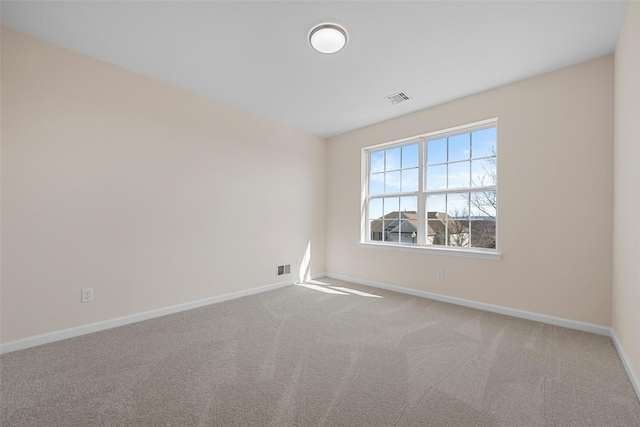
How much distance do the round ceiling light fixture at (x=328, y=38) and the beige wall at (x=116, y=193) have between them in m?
1.73

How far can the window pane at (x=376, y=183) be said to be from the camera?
4.28 m

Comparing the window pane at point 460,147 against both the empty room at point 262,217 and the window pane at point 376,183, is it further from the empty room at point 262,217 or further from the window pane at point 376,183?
the window pane at point 376,183

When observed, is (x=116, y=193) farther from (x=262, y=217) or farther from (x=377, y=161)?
(x=377, y=161)

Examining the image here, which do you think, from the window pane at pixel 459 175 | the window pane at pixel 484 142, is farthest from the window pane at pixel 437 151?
the window pane at pixel 484 142

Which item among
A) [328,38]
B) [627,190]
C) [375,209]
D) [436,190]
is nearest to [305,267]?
[375,209]

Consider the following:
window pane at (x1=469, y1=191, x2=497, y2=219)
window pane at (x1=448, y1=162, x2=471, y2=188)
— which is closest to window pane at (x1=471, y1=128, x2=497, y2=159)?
window pane at (x1=448, y1=162, x2=471, y2=188)

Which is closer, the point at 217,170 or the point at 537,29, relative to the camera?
the point at 537,29

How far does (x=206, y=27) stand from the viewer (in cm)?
211

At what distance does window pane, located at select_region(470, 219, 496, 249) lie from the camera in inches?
123

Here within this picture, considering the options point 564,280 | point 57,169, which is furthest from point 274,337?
point 564,280

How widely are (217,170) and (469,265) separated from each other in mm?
3350

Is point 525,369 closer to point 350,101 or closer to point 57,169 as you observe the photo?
point 350,101

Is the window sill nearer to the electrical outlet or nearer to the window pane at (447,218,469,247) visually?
the window pane at (447,218,469,247)

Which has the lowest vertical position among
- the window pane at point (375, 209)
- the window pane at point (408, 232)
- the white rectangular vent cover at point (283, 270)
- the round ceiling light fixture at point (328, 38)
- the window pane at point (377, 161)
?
the white rectangular vent cover at point (283, 270)
